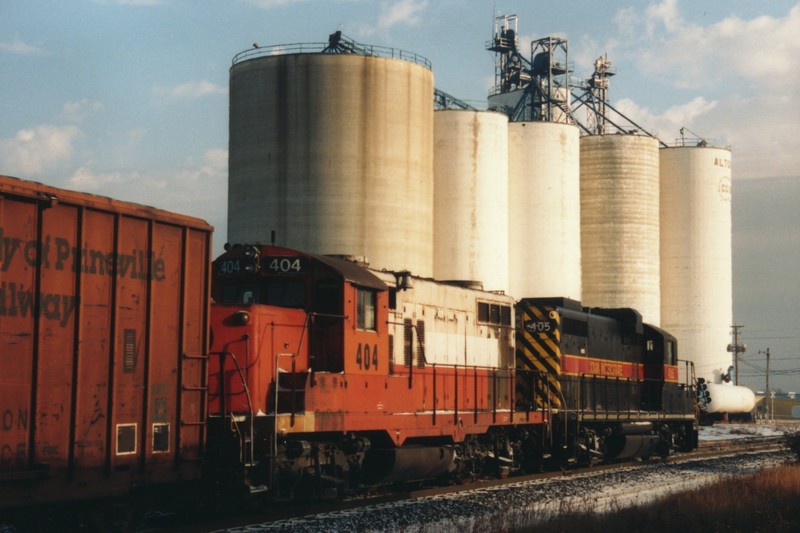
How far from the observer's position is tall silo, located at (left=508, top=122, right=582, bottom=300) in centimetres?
5169

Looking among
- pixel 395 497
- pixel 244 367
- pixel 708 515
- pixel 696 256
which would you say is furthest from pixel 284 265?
pixel 696 256

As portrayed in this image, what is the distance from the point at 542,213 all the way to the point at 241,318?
3986 centimetres

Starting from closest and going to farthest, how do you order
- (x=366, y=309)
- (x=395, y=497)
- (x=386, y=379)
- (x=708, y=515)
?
1. (x=708, y=515)
2. (x=366, y=309)
3. (x=386, y=379)
4. (x=395, y=497)

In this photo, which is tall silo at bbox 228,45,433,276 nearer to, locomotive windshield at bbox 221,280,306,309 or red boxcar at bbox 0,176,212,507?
locomotive windshield at bbox 221,280,306,309

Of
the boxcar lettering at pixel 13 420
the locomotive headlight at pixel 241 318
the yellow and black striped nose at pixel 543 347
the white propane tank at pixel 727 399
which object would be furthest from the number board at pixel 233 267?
the white propane tank at pixel 727 399

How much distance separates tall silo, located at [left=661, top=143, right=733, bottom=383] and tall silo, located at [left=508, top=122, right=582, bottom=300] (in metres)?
12.7

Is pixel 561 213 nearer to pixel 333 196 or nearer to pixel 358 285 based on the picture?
pixel 333 196

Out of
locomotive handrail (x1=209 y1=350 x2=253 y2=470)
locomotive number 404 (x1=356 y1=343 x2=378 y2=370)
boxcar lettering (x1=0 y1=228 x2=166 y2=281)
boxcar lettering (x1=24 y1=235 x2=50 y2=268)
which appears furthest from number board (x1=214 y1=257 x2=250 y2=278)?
boxcar lettering (x1=24 y1=235 x2=50 y2=268)

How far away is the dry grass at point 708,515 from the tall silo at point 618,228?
1707 inches

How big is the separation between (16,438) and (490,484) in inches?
447

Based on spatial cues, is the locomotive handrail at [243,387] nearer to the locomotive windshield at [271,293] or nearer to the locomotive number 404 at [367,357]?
the locomotive windshield at [271,293]

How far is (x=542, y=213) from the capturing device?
172 ft

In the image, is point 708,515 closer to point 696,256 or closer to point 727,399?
point 696,256

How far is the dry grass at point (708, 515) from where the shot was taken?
13.0m
